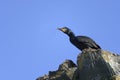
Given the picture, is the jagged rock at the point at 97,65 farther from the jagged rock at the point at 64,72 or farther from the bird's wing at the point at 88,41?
the bird's wing at the point at 88,41

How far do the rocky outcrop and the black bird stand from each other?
1.67 metres

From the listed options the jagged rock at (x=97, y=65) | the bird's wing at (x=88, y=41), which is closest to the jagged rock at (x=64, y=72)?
the jagged rock at (x=97, y=65)

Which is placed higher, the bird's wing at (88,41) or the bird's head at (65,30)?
the bird's head at (65,30)

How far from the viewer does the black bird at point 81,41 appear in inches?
1435

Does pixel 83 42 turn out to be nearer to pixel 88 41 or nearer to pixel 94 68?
pixel 88 41

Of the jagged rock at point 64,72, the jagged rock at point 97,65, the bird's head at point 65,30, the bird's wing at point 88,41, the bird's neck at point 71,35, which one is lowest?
the jagged rock at point 97,65

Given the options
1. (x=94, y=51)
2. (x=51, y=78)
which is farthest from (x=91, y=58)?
(x=51, y=78)

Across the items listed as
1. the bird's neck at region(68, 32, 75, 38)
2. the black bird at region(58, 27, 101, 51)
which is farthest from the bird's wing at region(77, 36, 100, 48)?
the bird's neck at region(68, 32, 75, 38)

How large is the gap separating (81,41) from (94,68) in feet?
12.0

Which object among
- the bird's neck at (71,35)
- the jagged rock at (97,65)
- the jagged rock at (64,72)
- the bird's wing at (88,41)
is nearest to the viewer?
the jagged rock at (97,65)

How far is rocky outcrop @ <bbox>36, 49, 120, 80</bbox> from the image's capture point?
108 feet

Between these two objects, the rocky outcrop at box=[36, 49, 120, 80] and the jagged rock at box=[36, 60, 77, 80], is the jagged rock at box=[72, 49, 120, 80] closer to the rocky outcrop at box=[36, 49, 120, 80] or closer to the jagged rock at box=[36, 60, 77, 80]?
the rocky outcrop at box=[36, 49, 120, 80]

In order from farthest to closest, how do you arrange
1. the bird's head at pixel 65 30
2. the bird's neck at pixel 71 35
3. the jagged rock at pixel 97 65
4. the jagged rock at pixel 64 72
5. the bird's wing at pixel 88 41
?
the bird's head at pixel 65 30, the bird's neck at pixel 71 35, the bird's wing at pixel 88 41, the jagged rock at pixel 64 72, the jagged rock at pixel 97 65

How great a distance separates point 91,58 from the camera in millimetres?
33938
